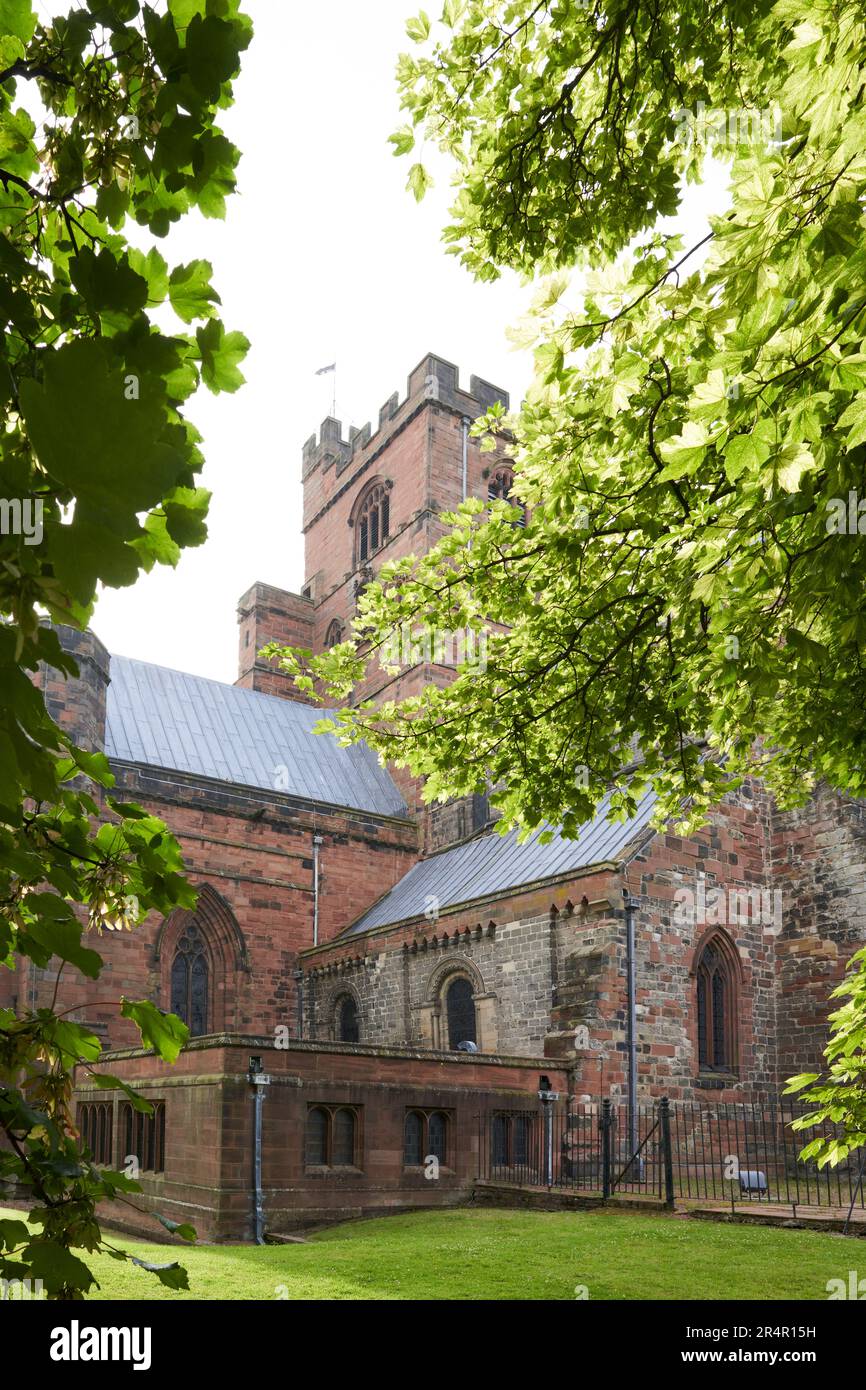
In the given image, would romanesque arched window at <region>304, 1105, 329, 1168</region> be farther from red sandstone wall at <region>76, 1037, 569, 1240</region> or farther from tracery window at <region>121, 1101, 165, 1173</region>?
tracery window at <region>121, 1101, 165, 1173</region>

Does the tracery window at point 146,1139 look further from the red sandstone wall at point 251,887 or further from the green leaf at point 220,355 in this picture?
the green leaf at point 220,355

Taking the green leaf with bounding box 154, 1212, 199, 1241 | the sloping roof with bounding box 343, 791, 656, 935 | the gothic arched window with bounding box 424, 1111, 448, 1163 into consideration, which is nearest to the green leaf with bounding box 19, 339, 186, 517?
the green leaf with bounding box 154, 1212, 199, 1241

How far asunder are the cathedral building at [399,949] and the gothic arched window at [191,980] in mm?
53

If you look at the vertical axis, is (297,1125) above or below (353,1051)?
below

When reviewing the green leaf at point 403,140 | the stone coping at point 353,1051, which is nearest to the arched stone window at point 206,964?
A: the stone coping at point 353,1051

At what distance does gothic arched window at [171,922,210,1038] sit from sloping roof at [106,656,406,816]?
407cm

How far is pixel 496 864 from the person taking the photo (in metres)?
22.9

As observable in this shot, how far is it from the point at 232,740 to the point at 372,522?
11396mm

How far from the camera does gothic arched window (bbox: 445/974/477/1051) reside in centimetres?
2069

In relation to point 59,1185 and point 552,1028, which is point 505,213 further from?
point 552,1028

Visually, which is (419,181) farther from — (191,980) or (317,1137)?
(191,980)

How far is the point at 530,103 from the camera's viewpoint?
5973 mm

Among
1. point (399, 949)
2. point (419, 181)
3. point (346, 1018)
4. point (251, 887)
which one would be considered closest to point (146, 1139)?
point (399, 949)
